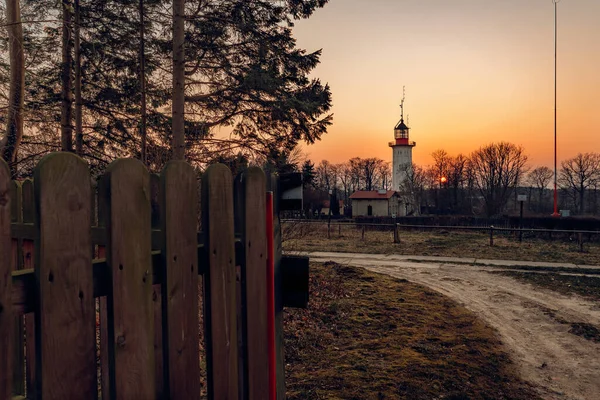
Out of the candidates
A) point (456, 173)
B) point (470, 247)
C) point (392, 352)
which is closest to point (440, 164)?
point (456, 173)

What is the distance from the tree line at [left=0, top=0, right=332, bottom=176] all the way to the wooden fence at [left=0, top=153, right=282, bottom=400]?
20.0ft

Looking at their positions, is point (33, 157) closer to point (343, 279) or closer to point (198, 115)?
point (198, 115)

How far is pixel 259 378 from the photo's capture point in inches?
Answer: 83.4

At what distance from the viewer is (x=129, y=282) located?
4.79ft

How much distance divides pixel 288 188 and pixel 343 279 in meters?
8.15

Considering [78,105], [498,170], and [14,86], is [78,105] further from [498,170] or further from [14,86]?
[498,170]

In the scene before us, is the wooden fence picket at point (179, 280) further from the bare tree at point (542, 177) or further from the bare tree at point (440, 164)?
the bare tree at point (542, 177)

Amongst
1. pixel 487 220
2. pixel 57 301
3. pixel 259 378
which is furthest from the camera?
pixel 487 220

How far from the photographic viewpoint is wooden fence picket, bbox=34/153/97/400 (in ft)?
4.05

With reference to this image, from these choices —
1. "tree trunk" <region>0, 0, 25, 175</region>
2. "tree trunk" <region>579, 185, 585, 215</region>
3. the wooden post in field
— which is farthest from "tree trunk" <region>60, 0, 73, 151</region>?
"tree trunk" <region>579, 185, 585, 215</region>

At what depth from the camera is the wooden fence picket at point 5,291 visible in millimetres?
1149

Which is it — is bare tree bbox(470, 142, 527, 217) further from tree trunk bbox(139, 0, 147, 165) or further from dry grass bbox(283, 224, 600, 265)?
tree trunk bbox(139, 0, 147, 165)

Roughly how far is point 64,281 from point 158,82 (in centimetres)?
881

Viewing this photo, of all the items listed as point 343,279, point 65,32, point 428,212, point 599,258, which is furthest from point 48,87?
point 428,212
